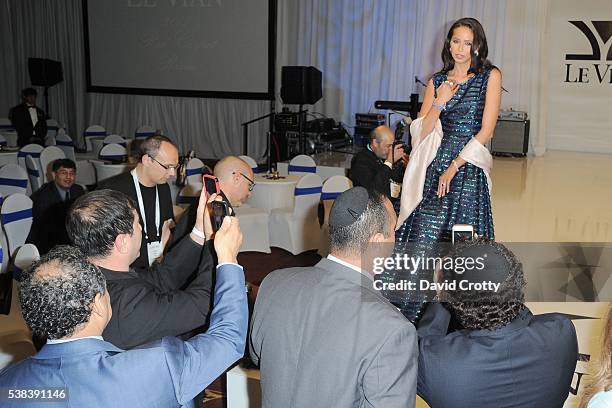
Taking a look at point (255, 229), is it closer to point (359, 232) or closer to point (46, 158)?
point (46, 158)

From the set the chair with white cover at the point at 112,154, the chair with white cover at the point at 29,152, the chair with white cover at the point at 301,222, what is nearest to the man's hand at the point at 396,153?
the chair with white cover at the point at 301,222

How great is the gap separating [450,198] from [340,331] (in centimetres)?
186

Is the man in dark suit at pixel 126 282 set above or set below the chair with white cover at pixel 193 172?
above

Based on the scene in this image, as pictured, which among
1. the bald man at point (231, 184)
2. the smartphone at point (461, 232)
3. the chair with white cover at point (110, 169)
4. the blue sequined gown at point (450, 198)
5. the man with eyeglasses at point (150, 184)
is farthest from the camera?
the chair with white cover at point (110, 169)

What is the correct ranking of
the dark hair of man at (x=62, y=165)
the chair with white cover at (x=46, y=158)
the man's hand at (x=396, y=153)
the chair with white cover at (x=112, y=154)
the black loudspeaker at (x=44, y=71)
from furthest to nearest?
the black loudspeaker at (x=44, y=71), the chair with white cover at (x=112, y=154), the chair with white cover at (x=46, y=158), the man's hand at (x=396, y=153), the dark hair of man at (x=62, y=165)

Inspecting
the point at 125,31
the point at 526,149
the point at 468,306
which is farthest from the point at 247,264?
the point at 125,31

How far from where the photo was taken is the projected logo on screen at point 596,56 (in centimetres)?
1141

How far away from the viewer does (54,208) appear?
4.91m

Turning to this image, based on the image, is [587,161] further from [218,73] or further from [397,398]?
[397,398]

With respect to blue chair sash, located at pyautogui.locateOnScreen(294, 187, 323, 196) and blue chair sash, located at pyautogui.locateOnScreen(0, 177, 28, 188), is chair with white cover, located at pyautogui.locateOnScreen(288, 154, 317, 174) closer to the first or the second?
blue chair sash, located at pyautogui.locateOnScreen(294, 187, 323, 196)

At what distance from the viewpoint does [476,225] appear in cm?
356

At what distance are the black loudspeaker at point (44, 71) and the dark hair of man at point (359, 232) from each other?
541 inches

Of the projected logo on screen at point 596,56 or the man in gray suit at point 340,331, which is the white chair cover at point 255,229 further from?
the projected logo on screen at point 596,56

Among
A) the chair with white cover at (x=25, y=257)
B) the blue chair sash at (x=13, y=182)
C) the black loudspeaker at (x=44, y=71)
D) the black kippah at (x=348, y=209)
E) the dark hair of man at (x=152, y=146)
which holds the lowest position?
the blue chair sash at (x=13, y=182)
